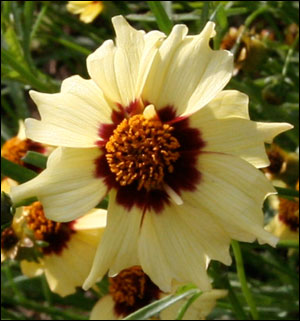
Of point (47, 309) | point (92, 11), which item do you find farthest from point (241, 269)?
point (92, 11)

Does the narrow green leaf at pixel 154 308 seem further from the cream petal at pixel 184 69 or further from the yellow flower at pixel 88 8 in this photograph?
the yellow flower at pixel 88 8

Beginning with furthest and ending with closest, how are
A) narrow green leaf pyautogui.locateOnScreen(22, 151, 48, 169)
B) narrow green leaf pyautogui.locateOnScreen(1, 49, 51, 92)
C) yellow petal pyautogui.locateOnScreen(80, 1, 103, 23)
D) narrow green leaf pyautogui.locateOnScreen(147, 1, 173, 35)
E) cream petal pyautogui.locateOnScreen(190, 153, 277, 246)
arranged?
yellow petal pyautogui.locateOnScreen(80, 1, 103, 23)
narrow green leaf pyautogui.locateOnScreen(1, 49, 51, 92)
narrow green leaf pyautogui.locateOnScreen(147, 1, 173, 35)
narrow green leaf pyautogui.locateOnScreen(22, 151, 48, 169)
cream petal pyautogui.locateOnScreen(190, 153, 277, 246)

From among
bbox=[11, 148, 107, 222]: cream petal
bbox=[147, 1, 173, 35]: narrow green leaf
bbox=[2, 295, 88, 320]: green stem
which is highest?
bbox=[147, 1, 173, 35]: narrow green leaf

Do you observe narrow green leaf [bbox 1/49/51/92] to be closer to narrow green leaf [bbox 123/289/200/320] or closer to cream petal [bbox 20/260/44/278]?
cream petal [bbox 20/260/44/278]

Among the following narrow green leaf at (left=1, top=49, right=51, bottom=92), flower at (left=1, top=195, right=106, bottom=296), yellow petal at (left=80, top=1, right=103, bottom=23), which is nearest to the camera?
flower at (left=1, top=195, right=106, bottom=296)

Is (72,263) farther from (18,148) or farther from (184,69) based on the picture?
(184,69)

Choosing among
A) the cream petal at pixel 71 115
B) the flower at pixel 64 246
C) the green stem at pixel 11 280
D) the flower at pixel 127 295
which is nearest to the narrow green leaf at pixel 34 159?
the cream petal at pixel 71 115

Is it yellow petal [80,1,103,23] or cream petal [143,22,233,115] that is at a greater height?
cream petal [143,22,233,115]

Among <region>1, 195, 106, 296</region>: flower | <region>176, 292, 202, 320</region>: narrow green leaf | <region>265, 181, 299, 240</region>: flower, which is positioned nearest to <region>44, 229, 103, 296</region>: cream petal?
<region>1, 195, 106, 296</region>: flower
